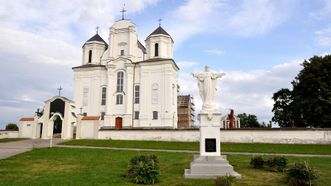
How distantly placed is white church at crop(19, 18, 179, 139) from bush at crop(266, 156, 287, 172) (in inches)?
1057

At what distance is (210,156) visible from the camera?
457 inches

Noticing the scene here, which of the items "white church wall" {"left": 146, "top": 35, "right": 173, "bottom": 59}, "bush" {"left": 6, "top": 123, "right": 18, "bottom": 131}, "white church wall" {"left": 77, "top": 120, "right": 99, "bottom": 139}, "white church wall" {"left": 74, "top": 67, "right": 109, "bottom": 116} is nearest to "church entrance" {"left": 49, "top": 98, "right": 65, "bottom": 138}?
"white church wall" {"left": 77, "top": 120, "right": 99, "bottom": 139}

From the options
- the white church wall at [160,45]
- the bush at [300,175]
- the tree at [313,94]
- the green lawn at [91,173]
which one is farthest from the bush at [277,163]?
the white church wall at [160,45]

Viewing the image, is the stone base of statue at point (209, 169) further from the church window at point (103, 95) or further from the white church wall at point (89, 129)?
the church window at point (103, 95)

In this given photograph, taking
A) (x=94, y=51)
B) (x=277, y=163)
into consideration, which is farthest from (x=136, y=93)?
(x=277, y=163)

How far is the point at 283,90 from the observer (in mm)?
42375

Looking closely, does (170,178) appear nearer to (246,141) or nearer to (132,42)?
(246,141)

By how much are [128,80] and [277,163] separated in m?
31.5

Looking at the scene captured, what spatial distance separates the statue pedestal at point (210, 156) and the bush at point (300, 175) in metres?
1.76

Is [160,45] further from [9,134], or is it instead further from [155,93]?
[9,134]

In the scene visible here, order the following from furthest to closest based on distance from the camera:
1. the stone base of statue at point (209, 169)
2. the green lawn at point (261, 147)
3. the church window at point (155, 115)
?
the church window at point (155, 115)
the green lawn at point (261, 147)
the stone base of statue at point (209, 169)

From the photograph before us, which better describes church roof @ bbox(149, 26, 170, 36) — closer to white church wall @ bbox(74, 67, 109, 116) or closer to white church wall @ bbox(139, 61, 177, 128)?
white church wall @ bbox(139, 61, 177, 128)

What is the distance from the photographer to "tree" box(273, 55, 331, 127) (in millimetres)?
32625

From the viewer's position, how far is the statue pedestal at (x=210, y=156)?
35.9 feet
